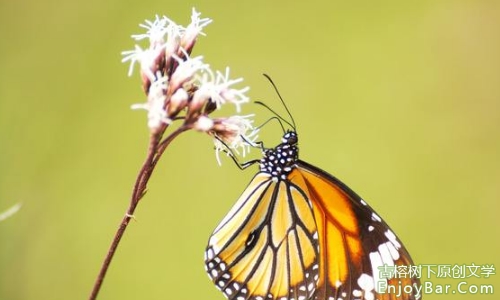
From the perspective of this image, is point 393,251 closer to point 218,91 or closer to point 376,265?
point 376,265

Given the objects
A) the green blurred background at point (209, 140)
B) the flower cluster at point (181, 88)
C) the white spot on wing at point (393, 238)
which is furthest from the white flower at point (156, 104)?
the green blurred background at point (209, 140)

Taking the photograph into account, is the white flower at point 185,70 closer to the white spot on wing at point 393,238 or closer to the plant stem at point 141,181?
the plant stem at point 141,181

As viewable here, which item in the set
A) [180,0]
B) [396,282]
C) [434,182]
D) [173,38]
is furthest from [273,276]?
[180,0]

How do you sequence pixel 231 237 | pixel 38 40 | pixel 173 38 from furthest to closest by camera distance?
pixel 38 40, pixel 231 237, pixel 173 38

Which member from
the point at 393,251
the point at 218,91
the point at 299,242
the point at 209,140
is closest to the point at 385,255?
the point at 393,251

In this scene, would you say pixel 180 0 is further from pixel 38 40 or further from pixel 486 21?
pixel 486 21

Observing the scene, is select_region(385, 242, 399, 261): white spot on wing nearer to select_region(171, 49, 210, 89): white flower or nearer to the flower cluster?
the flower cluster
